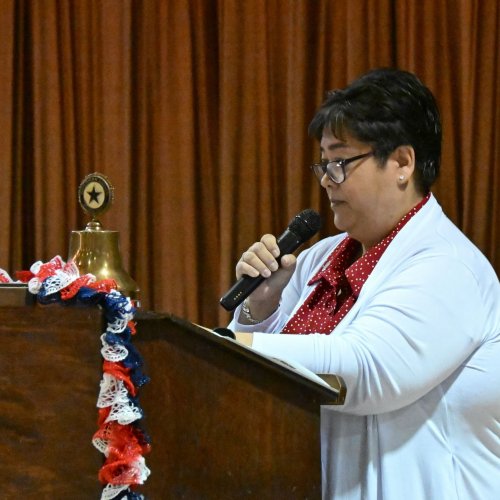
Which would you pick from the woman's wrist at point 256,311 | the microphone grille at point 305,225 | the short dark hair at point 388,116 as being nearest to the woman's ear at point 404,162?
the short dark hair at point 388,116

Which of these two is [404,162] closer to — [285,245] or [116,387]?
[285,245]

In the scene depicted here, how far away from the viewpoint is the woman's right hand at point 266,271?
1473 millimetres

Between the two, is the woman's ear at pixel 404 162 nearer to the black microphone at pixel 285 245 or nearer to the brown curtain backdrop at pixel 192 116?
the black microphone at pixel 285 245

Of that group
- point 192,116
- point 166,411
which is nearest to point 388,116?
point 166,411

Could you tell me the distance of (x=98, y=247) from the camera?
1.67m

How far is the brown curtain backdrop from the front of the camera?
87.7 inches

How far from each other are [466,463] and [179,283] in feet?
4.04

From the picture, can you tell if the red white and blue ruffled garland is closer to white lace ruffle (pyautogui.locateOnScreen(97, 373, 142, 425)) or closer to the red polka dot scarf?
white lace ruffle (pyautogui.locateOnScreen(97, 373, 142, 425))

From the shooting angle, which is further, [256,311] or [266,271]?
[256,311]

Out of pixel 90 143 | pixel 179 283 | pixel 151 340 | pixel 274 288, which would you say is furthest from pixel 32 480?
pixel 90 143

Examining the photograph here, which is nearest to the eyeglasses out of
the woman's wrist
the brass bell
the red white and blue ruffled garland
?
the woman's wrist

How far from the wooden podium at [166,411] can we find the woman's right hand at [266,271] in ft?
1.57

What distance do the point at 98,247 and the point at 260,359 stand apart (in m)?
0.78

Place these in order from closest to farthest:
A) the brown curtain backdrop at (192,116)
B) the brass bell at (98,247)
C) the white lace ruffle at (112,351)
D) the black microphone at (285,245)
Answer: the white lace ruffle at (112,351) → the black microphone at (285,245) → the brass bell at (98,247) → the brown curtain backdrop at (192,116)
